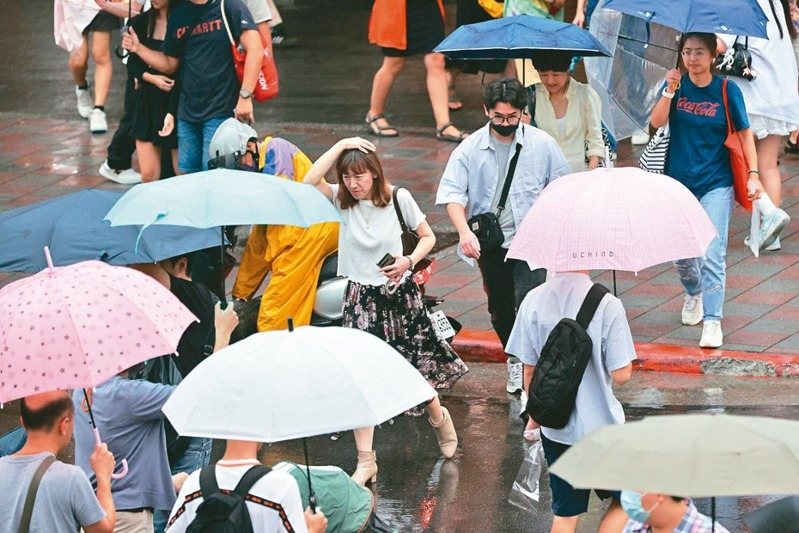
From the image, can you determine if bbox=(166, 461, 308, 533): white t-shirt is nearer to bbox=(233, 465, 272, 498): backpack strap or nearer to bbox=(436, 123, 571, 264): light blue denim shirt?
bbox=(233, 465, 272, 498): backpack strap

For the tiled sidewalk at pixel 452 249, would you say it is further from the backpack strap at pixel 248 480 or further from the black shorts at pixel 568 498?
the backpack strap at pixel 248 480

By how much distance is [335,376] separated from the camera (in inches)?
204

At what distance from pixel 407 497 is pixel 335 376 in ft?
9.43

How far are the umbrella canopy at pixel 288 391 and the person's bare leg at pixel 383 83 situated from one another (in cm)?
812

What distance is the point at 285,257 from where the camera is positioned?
28.4 ft

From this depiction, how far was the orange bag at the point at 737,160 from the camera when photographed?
9.14 meters

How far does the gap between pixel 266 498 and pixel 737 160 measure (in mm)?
4997

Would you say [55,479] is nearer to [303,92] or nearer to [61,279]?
[61,279]

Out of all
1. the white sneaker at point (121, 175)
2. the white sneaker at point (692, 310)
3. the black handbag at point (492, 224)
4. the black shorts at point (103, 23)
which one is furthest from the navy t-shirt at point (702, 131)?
the black shorts at point (103, 23)

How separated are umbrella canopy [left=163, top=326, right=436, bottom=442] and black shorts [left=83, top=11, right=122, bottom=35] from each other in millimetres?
9202

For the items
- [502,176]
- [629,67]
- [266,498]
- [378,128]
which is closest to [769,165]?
[629,67]

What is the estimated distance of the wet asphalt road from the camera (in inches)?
299

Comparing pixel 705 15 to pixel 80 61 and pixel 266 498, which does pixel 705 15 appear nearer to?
pixel 266 498

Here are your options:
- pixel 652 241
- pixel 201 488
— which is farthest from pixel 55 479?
pixel 652 241
